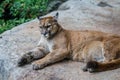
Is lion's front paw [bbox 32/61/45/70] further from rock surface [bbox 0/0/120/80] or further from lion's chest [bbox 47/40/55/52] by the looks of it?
lion's chest [bbox 47/40/55/52]

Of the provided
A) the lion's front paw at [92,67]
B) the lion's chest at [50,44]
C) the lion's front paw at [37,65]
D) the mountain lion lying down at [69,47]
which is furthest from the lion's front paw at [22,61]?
the lion's front paw at [92,67]

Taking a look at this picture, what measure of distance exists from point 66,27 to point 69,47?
185 centimetres

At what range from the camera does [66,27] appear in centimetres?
799

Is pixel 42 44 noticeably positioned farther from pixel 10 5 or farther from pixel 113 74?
pixel 10 5

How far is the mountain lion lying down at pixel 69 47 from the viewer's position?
232 inches

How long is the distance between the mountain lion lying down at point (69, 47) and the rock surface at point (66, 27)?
13 cm

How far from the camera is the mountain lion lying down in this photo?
19.4 ft

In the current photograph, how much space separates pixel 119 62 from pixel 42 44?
4.70 feet

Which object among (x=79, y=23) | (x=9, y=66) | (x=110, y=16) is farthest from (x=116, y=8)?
(x=9, y=66)

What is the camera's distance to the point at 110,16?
29.9 ft

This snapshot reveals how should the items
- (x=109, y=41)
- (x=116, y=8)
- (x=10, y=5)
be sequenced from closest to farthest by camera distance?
(x=109, y=41) → (x=116, y=8) → (x=10, y=5)

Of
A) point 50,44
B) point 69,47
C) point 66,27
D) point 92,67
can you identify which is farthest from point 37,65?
point 66,27

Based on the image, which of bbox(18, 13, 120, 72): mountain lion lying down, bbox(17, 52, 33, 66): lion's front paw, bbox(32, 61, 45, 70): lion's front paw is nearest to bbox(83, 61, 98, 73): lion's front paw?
bbox(18, 13, 120, 72): mountain lion lying down

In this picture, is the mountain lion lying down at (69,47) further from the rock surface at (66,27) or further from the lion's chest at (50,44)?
the rock surface at (66,27)
